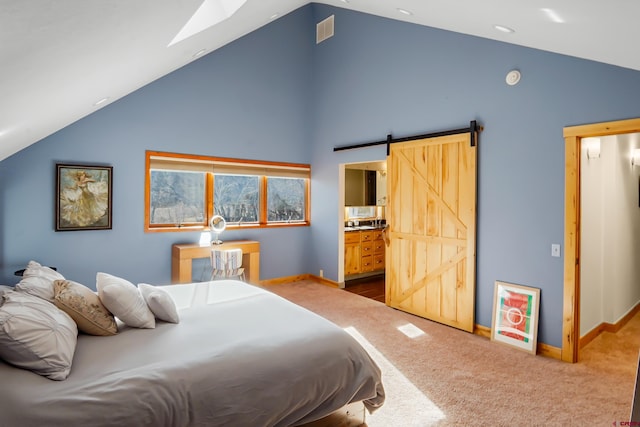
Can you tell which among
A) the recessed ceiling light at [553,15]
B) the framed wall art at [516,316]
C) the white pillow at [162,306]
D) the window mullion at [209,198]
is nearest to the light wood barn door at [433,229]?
the framed wall art at [516,316]

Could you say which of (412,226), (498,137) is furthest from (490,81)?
(412,226)

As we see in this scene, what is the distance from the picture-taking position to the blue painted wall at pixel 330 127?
3.41m

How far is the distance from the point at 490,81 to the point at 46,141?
16.5ft

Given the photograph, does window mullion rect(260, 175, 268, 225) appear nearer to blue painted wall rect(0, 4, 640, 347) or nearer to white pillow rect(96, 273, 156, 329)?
blue painted wall rect(0, 4, 640, 347)

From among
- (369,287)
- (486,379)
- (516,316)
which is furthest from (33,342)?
(369,287)

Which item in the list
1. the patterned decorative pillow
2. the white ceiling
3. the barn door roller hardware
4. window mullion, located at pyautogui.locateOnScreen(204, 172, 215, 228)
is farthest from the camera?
window mullion, located at pyautogui.locateOnScreen(204, 172, 215, 228)

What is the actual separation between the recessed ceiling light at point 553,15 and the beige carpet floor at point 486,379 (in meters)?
2.58

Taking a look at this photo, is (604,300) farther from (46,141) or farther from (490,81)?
(46,141)

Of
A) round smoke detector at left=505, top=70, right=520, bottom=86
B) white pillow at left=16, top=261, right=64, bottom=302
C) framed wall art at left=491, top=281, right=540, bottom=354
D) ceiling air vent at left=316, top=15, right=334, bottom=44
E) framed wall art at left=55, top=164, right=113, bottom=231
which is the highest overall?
ceiling air vent at left=316, top=15, right=334, bottom=44

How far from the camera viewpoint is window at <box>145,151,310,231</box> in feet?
16.8

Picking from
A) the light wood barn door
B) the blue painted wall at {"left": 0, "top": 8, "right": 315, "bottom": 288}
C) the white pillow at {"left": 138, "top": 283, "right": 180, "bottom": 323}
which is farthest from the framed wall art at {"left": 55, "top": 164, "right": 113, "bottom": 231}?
the light wood barn door

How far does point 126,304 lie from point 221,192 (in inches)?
142

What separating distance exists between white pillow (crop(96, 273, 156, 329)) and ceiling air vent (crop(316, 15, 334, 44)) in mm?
5186

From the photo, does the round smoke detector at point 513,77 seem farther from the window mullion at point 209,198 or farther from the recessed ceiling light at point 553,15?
the window mullion at point 209,198
